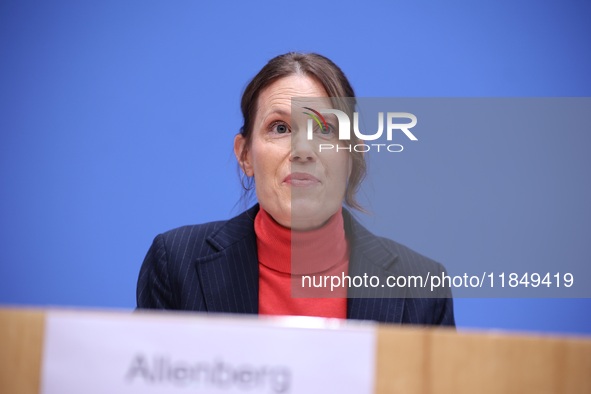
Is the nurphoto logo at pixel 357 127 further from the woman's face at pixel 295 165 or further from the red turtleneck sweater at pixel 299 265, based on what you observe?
the red turtleneck sweater at pixel 299 265

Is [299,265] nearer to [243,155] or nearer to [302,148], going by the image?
[302,148]

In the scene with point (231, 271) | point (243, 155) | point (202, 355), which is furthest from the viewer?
point (243, 155)

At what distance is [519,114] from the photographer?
1675 mm

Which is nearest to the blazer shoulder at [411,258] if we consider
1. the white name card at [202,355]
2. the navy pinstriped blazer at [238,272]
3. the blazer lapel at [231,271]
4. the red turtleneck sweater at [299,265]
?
the navy pinstriped blazer at [238,272]

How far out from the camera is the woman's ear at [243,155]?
166cm

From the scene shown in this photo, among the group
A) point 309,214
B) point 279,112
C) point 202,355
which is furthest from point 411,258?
point 202,355

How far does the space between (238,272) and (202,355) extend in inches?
36.7

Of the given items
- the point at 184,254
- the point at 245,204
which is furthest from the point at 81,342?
the point at 245,204

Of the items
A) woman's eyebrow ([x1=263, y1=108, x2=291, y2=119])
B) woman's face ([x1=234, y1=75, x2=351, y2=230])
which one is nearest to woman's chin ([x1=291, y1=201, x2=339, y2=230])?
woman's face ([x1=234, y1=75, x2=351, y2=230])

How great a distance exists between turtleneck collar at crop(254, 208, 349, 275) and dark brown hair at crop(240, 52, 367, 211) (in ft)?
0.44

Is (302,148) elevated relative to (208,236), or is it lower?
elevated

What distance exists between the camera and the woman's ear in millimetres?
1655

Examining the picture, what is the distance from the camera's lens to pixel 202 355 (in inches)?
19.8

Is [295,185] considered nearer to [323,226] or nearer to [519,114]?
[323,226]
